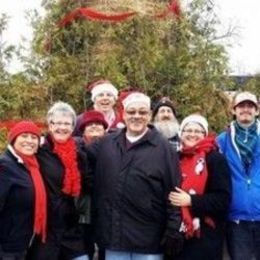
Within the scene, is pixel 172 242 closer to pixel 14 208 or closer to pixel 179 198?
pixel 179 198

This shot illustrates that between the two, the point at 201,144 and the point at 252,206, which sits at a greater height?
the point at 201,144

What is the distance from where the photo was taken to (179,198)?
16.1 feet

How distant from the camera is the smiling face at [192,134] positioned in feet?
16.9

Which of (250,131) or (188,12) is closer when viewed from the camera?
(250,131)

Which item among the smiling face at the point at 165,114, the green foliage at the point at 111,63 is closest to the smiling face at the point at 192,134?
the smiling face at the point at 165,114

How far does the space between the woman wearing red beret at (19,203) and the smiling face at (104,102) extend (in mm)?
1288

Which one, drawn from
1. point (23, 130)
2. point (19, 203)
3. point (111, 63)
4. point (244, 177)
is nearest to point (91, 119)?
point (23, 130)

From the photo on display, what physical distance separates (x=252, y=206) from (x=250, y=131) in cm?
57

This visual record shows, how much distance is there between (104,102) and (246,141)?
1384mm

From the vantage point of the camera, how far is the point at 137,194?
189 inches

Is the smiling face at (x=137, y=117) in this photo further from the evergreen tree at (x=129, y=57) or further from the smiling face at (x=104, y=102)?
the evergreen tree at (x=129, y=57)

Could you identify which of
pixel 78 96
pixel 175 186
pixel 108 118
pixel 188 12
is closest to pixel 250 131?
pixel 175 186

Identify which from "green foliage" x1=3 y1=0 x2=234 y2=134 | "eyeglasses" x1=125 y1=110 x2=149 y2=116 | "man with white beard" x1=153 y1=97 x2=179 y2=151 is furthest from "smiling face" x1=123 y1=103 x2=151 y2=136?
"green foliage" x1=3 y1=0 x2=234 y2=134

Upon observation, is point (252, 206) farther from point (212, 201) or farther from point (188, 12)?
point (188, 12)
